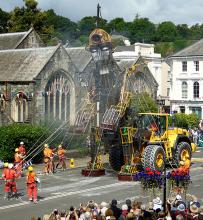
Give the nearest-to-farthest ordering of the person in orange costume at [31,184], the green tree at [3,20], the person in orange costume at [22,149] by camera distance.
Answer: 1. the person in orange costume at [31,184]
2. the person in orange costume at [22,149]
3. the green tree at [3,20]

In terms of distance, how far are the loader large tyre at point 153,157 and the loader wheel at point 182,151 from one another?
5.52 ft

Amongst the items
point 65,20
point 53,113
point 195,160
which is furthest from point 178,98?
point 65,20

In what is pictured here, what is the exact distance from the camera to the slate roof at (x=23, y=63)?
40234mm

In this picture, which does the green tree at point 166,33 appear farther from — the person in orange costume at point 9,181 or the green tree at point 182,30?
the person in orange costume at point 9,181

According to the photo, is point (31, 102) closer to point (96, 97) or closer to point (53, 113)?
point (53, 113)

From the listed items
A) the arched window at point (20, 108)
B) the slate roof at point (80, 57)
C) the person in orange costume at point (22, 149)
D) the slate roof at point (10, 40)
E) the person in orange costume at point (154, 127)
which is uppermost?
the slate roof at point (10, 40)

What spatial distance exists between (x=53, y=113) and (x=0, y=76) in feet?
17.1

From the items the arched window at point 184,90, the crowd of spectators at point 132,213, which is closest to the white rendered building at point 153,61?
the arched window at point 184,90

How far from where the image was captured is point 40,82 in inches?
1564

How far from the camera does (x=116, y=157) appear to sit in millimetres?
25375

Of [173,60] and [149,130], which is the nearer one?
[149,130]

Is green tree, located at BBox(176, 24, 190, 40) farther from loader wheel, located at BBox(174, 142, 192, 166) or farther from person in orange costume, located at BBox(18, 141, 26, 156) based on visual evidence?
person in orange costume, located at BBox(18, 141, 26, 156)

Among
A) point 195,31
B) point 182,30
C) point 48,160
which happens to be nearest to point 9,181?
point 48,160

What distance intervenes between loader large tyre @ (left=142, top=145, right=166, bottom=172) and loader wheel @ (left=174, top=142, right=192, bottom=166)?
168 cm
